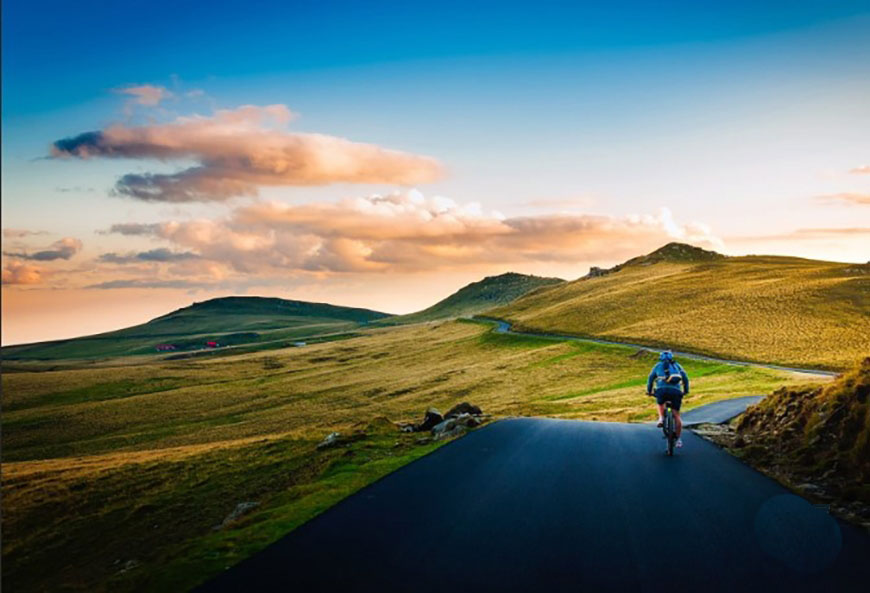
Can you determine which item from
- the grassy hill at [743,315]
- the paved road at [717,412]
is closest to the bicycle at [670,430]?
the paved road at [717,412]

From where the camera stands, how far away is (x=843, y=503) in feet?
44.2

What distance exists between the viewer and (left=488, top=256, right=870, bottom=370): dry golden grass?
6850 centimetres

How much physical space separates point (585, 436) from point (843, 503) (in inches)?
390

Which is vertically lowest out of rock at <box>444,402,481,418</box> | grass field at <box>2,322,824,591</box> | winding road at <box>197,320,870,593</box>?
grass field at <box>2,322,824,591</box>

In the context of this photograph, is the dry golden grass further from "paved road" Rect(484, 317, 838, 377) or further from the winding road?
the winding road

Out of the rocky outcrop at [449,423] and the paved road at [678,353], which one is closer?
the rocky outcrop at [449,423]

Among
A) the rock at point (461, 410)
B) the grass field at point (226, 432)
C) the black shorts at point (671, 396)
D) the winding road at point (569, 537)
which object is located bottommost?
the grass field at point (226, 432)

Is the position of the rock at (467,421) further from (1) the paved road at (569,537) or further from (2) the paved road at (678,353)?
(2) the paved road at (678,353)

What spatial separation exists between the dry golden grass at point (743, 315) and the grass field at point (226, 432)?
915 cm

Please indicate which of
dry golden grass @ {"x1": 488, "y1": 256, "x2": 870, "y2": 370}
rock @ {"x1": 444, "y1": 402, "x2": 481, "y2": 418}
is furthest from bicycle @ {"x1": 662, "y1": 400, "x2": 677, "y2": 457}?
dry golden grass @ {"x1": 488, "y1": 256, "x2": 870, "y2": 370}

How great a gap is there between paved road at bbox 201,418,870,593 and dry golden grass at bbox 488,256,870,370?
52579mm

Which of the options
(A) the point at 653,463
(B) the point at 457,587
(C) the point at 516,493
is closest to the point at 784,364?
(A) the point at 653,463

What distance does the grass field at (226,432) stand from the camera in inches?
802

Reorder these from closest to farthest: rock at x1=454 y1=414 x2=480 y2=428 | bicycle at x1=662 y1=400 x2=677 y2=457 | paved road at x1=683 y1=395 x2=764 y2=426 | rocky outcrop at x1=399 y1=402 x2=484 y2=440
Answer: bicycle at x1=662 y1=400 x2=677 y2=457 < rocky outcrop at x1=399 y1=402 x2=484 y2=440 < paved road at x1=683 y1=395 x2=764 y2=426 < rock at x1=454 y1=414 x2=480 y2=428
